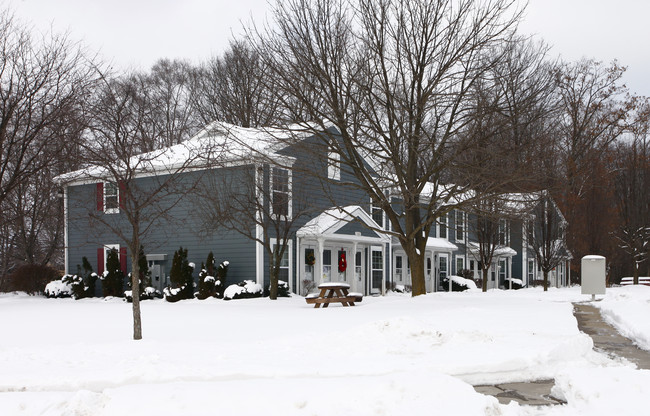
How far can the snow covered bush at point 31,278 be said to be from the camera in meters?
26.6

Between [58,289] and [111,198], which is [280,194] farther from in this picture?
[58,289]

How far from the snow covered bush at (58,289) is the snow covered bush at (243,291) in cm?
725

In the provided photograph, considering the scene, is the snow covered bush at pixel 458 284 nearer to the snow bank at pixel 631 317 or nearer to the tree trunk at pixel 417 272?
the snow bank at pixel 631 317

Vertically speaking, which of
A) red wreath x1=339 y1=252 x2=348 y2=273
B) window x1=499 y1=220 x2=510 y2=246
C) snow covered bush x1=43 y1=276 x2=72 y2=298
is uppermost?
window x1=499 y1=220 x2=510 y2=246

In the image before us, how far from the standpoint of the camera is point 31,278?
2666cm

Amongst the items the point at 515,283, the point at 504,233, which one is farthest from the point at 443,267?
the point at 515,283

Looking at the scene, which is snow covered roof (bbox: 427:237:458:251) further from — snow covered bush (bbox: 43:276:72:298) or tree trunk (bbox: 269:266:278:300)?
snow covered bush (bbox: 43:276:72:298)

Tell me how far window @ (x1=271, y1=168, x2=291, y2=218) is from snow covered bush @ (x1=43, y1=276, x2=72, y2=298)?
29.6 ft

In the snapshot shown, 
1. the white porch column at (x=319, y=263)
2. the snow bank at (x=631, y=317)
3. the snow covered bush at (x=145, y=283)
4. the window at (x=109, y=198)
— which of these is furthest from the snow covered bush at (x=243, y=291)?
the snow bank at (x=631, y=317)

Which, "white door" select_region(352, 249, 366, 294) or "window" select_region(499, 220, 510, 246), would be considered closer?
"white door" select_region(352, 249, 366, 294)

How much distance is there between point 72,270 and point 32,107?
9221 mm

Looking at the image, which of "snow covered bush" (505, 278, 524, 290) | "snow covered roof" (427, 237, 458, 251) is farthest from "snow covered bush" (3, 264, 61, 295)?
"snow covered bush" (505, 278, 524, 290)

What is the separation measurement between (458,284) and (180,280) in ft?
54.6

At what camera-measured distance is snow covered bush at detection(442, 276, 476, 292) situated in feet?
112
